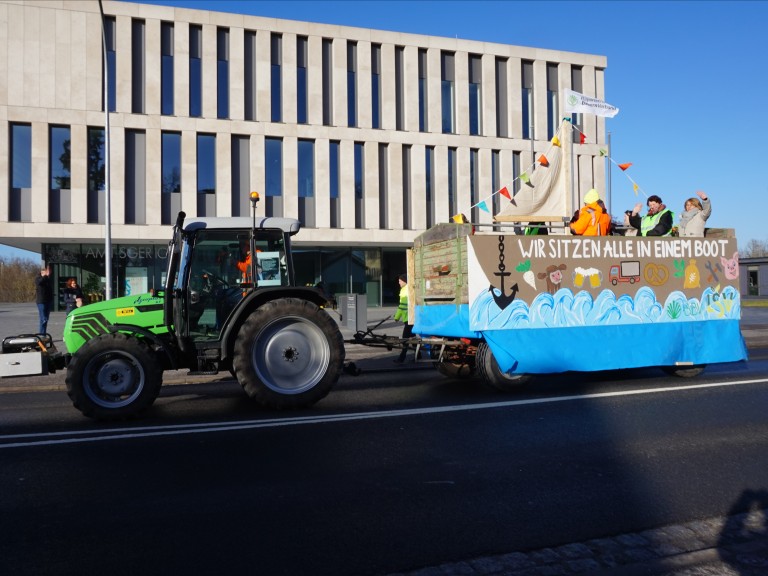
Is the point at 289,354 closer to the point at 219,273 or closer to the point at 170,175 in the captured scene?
the point at 219,273

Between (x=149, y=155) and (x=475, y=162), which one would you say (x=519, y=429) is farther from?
(x=475, y=162)

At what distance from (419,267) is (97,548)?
7.12 m

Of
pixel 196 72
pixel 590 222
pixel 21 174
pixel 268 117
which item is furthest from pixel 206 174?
pixel 590 222

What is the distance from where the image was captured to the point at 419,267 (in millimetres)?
10141

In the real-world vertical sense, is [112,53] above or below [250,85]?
above

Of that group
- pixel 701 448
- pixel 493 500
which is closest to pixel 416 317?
pixel 701 448

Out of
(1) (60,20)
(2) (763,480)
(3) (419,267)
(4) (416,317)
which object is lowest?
(2) (763,480)

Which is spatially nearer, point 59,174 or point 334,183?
point 59,174

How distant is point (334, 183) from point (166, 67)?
906cm

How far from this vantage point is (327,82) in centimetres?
3048

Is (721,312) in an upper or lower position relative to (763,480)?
upper

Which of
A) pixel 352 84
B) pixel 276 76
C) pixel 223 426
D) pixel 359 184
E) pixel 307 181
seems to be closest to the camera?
pixel 223 426

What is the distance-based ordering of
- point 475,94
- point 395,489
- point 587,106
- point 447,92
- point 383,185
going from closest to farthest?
1. point 395,489
2. point 587,106
3. point 383,185
4. point 447,92
5. point 475,94

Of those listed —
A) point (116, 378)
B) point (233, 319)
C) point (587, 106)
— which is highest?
point (587, 106)
